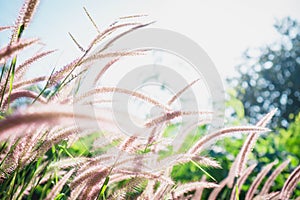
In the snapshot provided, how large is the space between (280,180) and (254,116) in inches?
897

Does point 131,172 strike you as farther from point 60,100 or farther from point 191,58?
point 191,58

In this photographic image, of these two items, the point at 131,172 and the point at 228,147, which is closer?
the point at 131,172

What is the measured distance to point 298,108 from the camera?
2411 centimetres

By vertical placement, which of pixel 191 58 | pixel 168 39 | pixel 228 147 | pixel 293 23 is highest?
pixel 293 23

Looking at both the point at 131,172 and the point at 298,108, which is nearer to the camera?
the point at 131,172

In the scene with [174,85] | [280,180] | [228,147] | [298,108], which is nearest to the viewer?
[174,85]

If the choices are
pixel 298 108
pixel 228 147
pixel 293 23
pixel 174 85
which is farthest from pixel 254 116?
pixel 174 85

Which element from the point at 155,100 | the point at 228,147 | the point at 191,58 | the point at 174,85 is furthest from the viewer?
the point at 228,147

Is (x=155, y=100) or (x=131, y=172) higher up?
(x=155, y=100)

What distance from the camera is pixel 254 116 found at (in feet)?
82.6

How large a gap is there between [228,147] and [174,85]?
6.76 feet

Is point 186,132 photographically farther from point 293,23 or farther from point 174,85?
point 293,23

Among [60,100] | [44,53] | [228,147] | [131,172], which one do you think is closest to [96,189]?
[131,172]

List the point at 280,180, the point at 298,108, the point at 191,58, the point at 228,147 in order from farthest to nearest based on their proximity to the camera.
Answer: the point at 298,108
the point at 228,147
the point at 280,180
the point at 191,58
